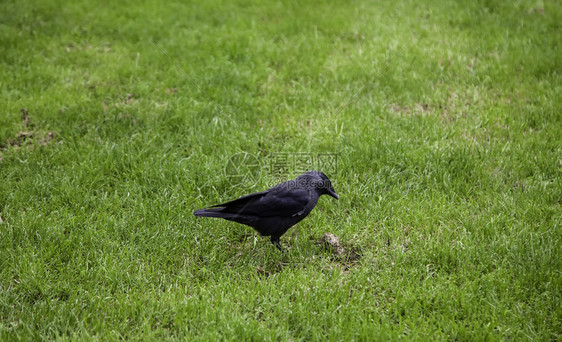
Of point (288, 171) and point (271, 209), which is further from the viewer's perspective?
point (288, 171)

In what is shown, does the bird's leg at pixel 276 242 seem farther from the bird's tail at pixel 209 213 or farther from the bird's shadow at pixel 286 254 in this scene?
the bird's tail at pixel 209 213

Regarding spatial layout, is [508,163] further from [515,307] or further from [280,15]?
[280,15]

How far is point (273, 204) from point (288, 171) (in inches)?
46.6

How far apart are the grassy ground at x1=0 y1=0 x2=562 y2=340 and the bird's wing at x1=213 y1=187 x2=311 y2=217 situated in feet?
1.32

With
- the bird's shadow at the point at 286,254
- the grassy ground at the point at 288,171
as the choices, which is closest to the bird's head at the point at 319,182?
the grassy ground at the point at 288,171

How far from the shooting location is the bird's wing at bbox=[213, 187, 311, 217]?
394 centimetres

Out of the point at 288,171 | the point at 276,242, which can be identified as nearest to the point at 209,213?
the point at 276,242

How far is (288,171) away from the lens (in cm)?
509

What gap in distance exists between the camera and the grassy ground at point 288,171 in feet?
11.0

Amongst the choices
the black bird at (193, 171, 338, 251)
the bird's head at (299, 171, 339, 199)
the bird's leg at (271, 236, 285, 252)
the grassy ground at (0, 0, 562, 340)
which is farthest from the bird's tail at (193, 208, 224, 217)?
the bird's head at (299, 171, 339, 199)

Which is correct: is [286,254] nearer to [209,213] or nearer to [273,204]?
[273,204]

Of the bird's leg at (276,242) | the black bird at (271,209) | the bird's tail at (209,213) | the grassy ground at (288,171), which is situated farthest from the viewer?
the bird's leg at (276,242)

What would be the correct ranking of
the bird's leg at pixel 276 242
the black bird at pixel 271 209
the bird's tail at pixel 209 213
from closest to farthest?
the bird's tail at pixel 209 213, the black bird at pixel 271 209, the bird's leg at pixel 276 242

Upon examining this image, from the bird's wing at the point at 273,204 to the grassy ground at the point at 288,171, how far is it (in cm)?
40
